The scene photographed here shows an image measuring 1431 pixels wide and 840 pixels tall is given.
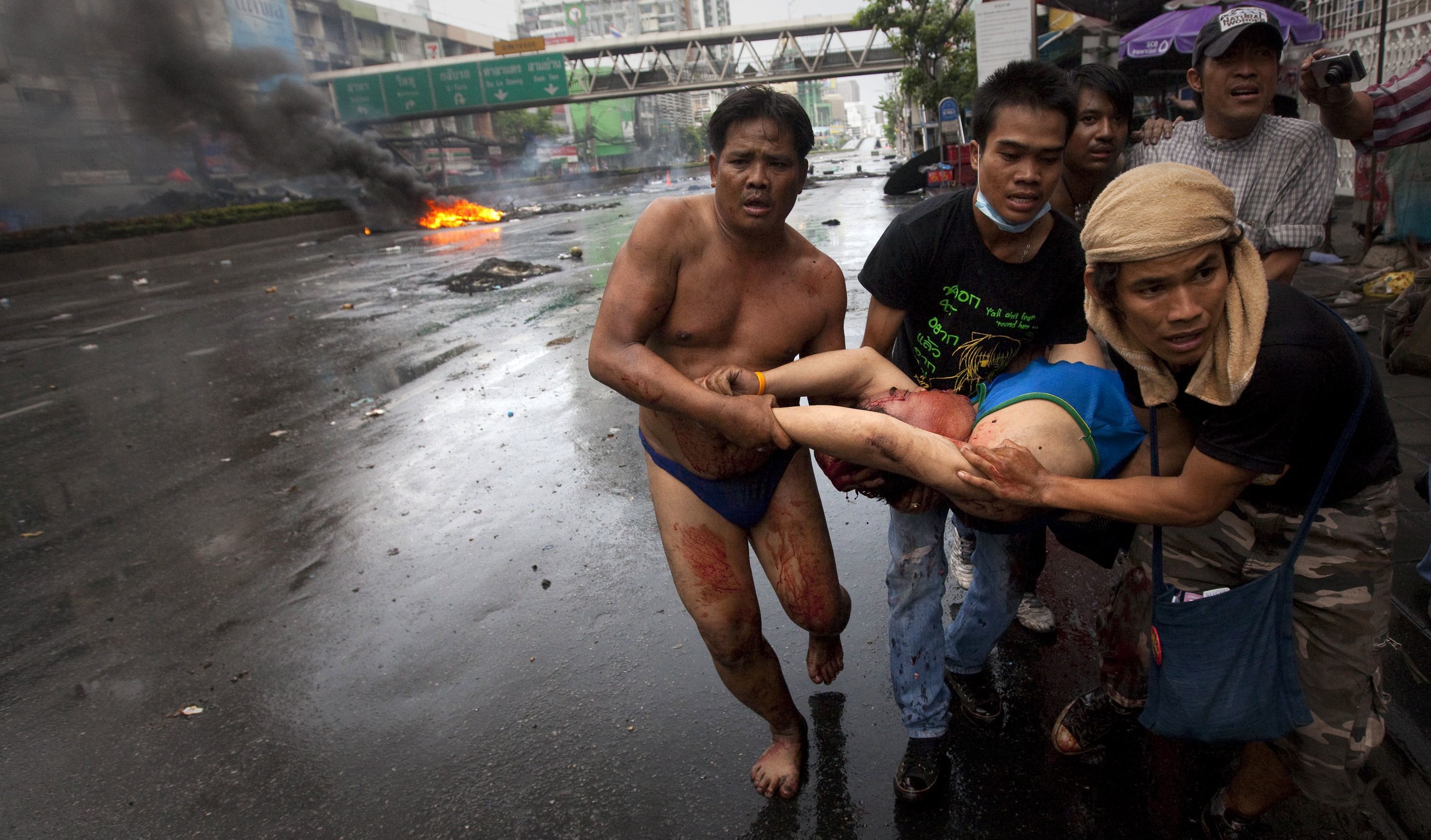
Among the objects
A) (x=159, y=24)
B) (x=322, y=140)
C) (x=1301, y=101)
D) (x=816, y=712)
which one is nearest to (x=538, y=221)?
(x=322, y=140)

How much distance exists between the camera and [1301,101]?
34.8ft

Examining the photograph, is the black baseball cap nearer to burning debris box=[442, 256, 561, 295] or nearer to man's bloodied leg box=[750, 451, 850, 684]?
man's bloodied leg box=[750, 451, 850, 684]

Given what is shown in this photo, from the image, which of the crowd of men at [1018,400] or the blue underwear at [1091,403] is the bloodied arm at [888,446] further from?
the blue underwear at [1091,403]

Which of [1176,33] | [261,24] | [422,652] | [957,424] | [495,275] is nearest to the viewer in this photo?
[957,424]

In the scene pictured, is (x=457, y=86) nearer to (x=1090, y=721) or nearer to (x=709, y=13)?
(x=1090, y=721)

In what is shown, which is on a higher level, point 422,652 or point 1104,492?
point 1104,492

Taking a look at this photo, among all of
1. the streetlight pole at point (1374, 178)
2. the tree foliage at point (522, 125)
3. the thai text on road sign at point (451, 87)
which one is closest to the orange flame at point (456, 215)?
the thai text on road sign at point (451, 87)

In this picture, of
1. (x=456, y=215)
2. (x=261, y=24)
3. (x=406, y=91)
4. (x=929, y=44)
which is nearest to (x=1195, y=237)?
(x=456, y=215)

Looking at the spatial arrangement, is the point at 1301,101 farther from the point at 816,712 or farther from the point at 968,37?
the point at 968,37

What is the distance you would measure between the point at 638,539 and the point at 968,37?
36.2 metres

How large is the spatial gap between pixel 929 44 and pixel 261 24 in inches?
1328

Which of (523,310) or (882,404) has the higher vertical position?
(882,404)

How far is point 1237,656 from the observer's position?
1.93 meters

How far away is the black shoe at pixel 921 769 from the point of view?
239 centimetres
